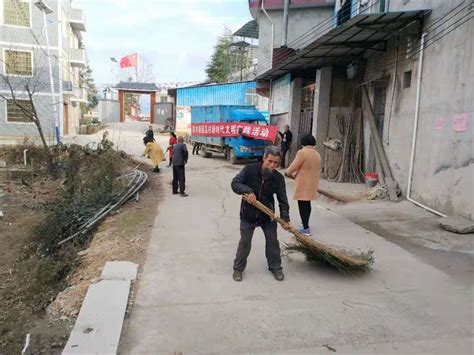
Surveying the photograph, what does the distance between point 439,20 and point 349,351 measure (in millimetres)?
7080

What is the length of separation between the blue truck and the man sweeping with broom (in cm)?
1159

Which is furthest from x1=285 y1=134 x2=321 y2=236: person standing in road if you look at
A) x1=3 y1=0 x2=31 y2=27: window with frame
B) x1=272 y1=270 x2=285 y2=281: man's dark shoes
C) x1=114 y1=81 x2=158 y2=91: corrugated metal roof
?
x1=114 y1=81 x2=158 y2=91: corrugated metal roof

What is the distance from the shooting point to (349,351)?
11.2 feet

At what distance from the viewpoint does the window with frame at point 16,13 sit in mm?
29969

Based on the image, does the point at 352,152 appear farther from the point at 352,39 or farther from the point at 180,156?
the point at 180,156

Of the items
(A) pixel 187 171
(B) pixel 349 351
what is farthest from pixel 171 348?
(A) pixel 187 171

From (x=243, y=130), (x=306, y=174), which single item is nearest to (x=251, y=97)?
(x=243, y=130)

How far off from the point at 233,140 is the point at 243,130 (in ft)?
2.79

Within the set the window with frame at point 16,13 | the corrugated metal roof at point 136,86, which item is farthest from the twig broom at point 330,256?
the corrugated metal roof at point 136,86

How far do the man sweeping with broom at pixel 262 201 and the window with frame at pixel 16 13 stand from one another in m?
31.3

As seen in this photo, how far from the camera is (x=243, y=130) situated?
17609 mm

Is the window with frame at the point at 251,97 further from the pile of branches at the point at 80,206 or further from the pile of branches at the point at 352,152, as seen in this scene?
the pile of branches at the point at 80,206

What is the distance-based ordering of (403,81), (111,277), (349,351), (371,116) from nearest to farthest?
(349,351) < (111,277) < (403,81) < (371,116)

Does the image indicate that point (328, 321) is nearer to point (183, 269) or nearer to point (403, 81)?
point (183, 269)
